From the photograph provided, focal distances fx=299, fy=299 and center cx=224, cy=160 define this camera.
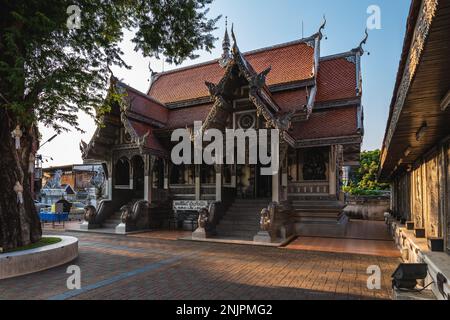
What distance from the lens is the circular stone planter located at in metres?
6.11

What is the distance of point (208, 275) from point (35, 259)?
382 centimetres

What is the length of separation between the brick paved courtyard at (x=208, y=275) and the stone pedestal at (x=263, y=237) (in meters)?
0.77

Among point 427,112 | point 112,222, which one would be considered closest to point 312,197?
point 427,112

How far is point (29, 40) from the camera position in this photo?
6645 mm

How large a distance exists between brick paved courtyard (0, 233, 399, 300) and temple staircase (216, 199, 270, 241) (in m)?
2.06

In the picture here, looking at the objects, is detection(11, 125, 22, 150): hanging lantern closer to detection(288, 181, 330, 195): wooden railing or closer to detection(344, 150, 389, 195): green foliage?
detection(288, 181, 330, 195): wooden railing

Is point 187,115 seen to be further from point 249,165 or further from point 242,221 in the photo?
point 242,221

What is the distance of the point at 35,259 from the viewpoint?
656 centimetres

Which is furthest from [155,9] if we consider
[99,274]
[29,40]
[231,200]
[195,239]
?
[231,200]

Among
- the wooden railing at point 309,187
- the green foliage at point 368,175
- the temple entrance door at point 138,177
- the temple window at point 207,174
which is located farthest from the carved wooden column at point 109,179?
the green foliage at point 368,175

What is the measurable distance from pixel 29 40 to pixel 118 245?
6.49m

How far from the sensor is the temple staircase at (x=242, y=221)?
38.1ft

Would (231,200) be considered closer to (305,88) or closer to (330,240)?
(330,240)

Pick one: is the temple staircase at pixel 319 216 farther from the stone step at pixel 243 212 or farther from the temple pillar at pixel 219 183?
the temple pillar at pixel 219 183
